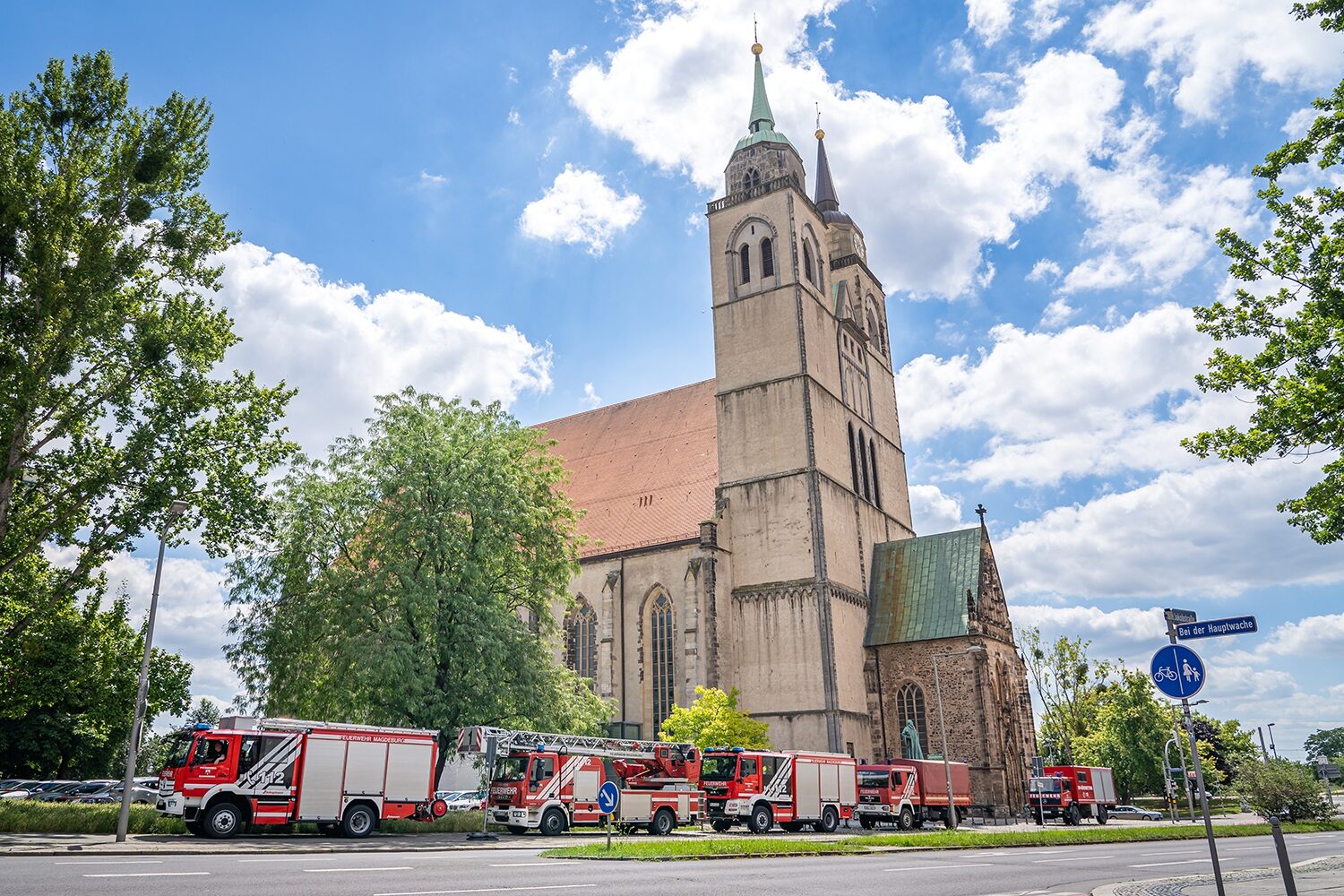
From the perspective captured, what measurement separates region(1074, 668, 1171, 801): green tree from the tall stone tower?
80.1ft

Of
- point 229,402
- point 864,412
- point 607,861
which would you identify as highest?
point 864,412

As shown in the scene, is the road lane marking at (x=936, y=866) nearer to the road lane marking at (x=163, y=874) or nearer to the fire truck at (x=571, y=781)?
the road lane marking at (x=163, y=874)

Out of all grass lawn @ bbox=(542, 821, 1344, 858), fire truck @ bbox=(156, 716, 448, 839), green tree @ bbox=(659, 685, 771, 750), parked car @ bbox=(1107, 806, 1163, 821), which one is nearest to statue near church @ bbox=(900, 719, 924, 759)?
green tree @ bbox=(659, 685, 771, 750)

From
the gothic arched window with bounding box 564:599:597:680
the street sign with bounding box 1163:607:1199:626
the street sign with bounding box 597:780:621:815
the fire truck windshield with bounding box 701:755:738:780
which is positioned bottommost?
the street sign with bounding box 597:780:621:815

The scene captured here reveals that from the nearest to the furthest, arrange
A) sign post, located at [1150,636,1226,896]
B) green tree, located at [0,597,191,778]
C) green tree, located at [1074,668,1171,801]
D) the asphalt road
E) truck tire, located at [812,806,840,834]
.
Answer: sign post, located at [1150,636,1226,896], the asphalt road, green tree, located at [0,597,191,778], truck tire, located at [812,806,840,834], green tree, located at [1074,668,1171,801]

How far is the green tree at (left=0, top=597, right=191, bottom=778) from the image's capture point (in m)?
28.0

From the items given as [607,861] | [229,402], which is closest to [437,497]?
[229,402]

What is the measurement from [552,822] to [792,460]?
2063 centimetres

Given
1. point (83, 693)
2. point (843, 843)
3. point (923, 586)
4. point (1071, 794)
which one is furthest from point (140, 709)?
point (1071, 794)

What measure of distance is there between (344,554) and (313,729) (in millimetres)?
7639

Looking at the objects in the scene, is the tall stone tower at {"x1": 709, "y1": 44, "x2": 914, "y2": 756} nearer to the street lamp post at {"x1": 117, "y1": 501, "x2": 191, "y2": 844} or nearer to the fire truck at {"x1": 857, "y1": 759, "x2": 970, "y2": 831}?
the fire truck at {"x1": 857, "y1": 759, "x2": 970, "y2": 831}

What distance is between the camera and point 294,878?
37.7 feet

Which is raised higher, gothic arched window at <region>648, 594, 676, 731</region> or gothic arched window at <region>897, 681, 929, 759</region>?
gothic arched window at <region>648, 594, 676, 731</region>

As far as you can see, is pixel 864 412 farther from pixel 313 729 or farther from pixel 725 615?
pixel 313 729
